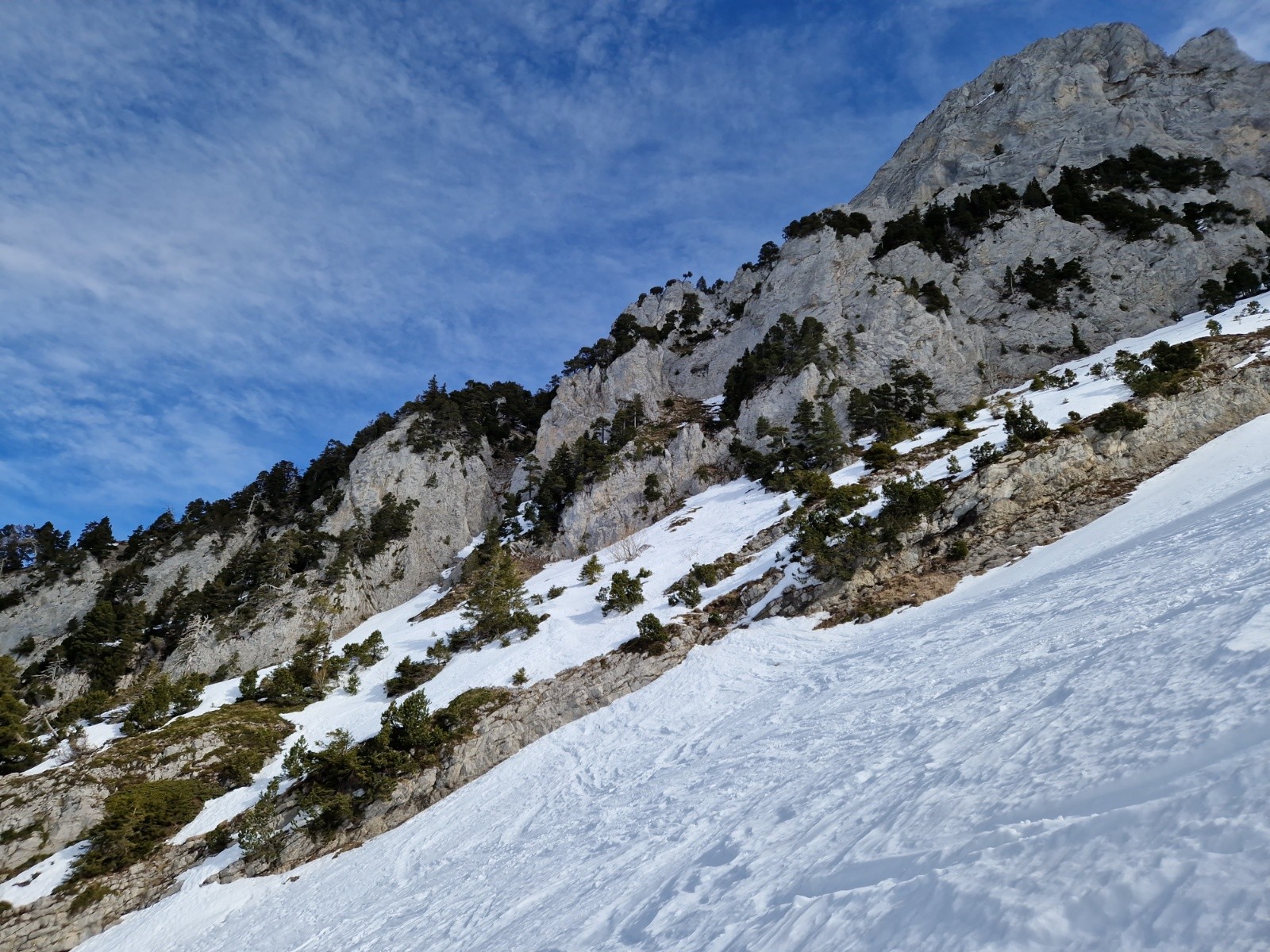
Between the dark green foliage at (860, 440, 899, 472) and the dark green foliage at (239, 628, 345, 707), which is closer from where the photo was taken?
Result: the dark green foliage at (239, 628, 345, 707)

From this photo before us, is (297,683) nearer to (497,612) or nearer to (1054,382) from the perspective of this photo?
(497,612)

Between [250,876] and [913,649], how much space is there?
22.7m

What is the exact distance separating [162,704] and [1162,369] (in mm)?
54007

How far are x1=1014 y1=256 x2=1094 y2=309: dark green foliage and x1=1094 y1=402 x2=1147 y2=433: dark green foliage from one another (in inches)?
1467

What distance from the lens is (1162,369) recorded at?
31.0 metres

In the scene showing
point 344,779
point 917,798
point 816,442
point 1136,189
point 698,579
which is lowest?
point 917,798

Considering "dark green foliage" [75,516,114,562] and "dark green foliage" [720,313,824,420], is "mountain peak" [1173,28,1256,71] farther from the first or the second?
"dark green foliage" [75,516,114,562]

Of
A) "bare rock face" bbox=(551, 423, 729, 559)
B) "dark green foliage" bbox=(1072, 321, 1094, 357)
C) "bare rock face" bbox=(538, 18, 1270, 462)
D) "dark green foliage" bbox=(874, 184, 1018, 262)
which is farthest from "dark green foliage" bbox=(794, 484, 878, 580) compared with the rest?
"dark green foliage" bbox=(874, 184, 1018, 262)

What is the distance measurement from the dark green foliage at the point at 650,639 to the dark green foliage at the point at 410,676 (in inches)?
450

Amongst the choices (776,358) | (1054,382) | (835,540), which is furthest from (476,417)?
(1054,382)

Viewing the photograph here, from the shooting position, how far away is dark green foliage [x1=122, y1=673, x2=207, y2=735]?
2895cm

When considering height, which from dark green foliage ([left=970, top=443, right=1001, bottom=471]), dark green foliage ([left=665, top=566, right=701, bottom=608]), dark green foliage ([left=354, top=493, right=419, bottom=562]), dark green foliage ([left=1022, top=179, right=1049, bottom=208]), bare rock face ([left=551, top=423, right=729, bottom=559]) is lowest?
dark green foliage ([left=665, top=566, right=701, bottom=608])

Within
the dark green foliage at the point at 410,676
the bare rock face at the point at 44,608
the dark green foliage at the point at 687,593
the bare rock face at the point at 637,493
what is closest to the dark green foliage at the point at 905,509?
the dark green foliage at the point at 687,593

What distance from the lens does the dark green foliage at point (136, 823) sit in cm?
2111
